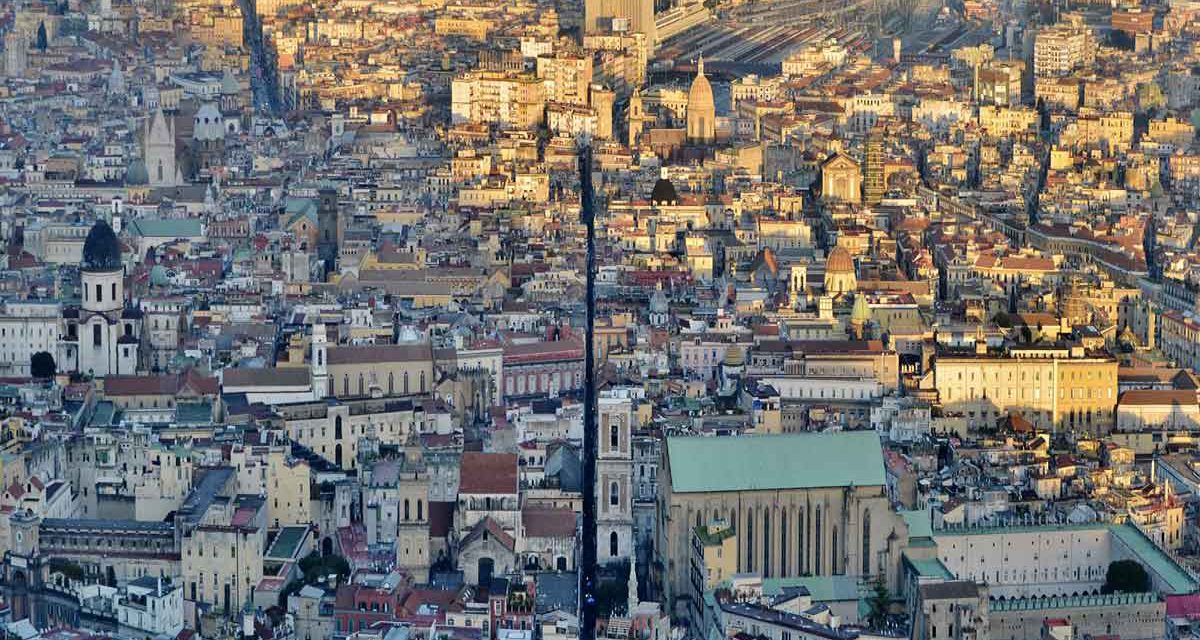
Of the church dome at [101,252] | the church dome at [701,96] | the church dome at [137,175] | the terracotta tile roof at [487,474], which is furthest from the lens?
the church dome at [701,96]

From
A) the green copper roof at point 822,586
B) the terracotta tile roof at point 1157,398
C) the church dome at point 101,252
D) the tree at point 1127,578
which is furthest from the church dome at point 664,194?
the tree at point 1127,578

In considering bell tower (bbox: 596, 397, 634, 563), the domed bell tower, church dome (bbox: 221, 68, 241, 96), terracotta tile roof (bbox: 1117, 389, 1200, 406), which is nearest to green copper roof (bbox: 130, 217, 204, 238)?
the domed bell tower

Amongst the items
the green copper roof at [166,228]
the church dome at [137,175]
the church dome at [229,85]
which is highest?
the church dome at [229,85]

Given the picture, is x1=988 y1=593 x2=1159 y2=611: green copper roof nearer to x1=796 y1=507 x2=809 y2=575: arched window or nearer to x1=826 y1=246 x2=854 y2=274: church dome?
x1=796 y1=507 x2=809 y2=575: arched window

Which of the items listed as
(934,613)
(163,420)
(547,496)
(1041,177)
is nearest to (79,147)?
(1041,177)

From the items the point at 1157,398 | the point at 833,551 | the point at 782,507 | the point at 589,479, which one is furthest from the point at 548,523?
the point at 1157,398

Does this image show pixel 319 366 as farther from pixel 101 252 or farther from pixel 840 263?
pixel 840 263

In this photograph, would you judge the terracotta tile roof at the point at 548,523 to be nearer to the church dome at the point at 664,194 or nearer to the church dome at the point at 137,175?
the church dome at the point at 664,194
